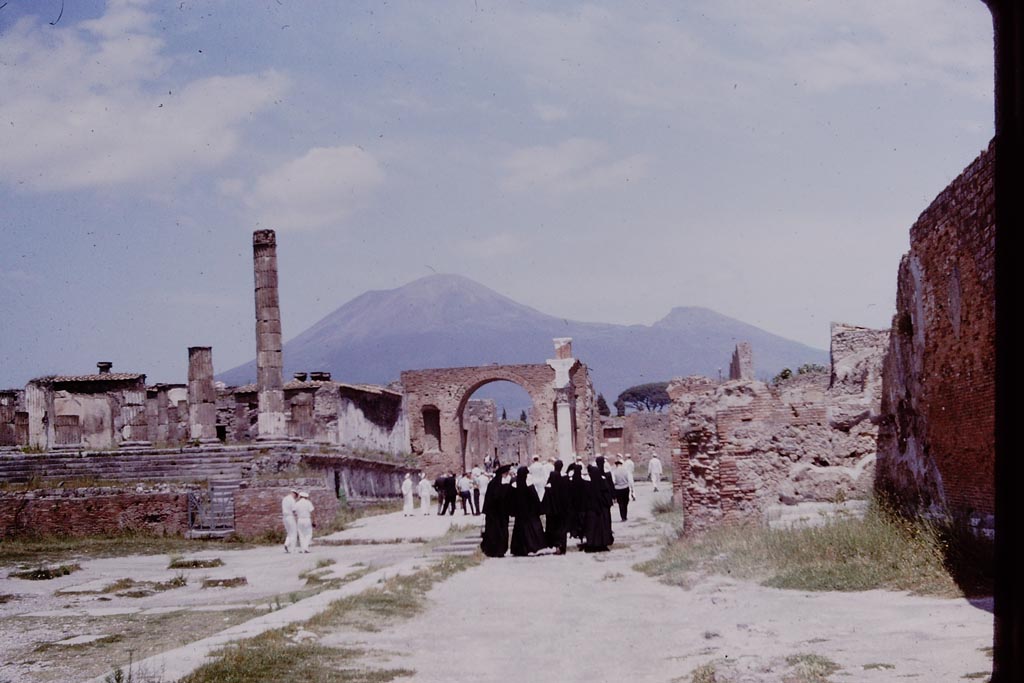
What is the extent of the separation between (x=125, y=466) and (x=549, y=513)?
1499 cm

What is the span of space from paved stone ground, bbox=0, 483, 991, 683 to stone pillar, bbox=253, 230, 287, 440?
61.3 feet

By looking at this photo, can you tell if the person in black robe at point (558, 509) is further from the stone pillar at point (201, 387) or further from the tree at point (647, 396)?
the tree at point (647, 396)

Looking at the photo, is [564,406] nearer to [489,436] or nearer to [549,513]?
[489,436]

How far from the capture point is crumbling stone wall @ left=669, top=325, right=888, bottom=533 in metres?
14.7

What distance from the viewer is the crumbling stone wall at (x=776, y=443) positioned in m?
14.7

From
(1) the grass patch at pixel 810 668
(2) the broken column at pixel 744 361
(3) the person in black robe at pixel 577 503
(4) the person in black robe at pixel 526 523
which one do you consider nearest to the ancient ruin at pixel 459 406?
(2) the broken column at pixel 744 361

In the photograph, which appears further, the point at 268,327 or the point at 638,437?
the point at 638,437

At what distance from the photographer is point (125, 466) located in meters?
30.2

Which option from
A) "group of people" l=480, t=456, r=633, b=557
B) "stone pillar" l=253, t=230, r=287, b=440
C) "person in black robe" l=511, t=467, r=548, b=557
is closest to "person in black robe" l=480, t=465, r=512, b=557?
"group of people" l=480, t=456, r=633, b=557

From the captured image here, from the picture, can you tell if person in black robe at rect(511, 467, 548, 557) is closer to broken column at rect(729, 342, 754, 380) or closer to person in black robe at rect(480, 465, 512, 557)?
person in black robe at rect(480, 465, 512, 557)

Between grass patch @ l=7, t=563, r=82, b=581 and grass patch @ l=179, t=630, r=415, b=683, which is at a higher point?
grass patch @ l=7, t=563, r=82, b=581

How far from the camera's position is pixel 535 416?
51.8m

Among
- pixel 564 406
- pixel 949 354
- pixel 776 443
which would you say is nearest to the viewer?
pixel 949 354

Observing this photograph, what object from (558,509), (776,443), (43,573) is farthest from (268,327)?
(776,443)
